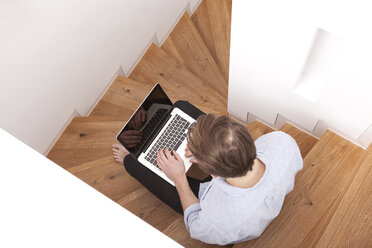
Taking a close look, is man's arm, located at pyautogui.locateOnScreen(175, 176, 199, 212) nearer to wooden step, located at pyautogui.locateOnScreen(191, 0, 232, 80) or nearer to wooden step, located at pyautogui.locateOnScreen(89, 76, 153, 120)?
wooden step, located at pyautogui.locateOnScreen(89, 76, 153, 120)

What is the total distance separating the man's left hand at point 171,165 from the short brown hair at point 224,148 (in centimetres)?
59

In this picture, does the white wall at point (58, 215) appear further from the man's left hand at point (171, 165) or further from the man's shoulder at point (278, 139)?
the man's left hand at point (171, 165)

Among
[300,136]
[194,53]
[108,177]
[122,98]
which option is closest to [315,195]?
[300,136]

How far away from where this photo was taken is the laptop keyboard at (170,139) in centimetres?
205

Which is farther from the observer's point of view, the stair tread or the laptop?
the stair tread

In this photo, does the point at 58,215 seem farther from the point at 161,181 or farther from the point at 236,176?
the point at 161,181

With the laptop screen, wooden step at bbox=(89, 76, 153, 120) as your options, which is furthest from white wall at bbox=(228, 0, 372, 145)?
wooden step at bbox=(89, 76, 153, 120)

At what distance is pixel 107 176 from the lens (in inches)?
89.7

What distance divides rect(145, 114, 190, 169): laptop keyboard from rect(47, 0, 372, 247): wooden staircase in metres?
0.23

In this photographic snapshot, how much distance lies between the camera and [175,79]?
2.96 m

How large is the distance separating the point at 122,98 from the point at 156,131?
2.93 feet

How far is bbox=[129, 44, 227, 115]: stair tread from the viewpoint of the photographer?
2738 millimetres

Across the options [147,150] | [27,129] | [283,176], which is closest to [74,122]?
[27,129]

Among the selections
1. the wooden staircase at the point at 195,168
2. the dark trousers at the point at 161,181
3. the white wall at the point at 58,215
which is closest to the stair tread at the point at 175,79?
the wooden staircase at the point at 195,168
